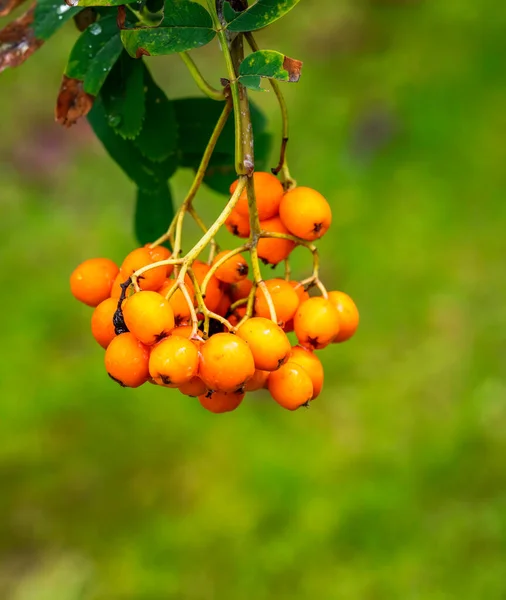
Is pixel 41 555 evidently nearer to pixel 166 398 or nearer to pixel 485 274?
pixel 166 398

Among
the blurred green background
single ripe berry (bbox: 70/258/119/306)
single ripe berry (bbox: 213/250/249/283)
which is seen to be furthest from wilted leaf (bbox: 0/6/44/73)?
the blurred green background

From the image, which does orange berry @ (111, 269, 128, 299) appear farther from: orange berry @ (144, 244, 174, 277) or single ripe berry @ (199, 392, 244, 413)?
single ripe berry @ (199, 392, 244, 413)

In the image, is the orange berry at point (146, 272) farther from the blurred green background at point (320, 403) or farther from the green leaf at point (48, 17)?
the blurred green background at point (320, 403)

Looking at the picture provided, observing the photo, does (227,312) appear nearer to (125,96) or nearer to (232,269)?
(232,269)

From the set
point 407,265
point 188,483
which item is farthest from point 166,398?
point 407,265

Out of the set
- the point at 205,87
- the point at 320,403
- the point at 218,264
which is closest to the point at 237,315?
the point at 218,264

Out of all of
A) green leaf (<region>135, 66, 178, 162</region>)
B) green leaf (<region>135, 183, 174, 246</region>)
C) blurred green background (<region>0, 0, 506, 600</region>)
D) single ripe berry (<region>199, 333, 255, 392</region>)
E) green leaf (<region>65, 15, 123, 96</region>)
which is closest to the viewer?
Result: single ripe berry (<region>199, 333, 255, 392</region>)
